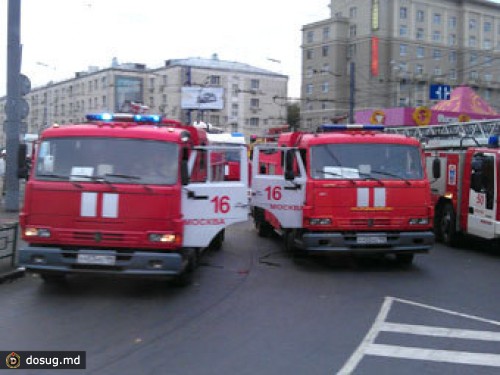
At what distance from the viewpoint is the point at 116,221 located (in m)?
8.18

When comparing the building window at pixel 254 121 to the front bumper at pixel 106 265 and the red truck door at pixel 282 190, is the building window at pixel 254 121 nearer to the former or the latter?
the red truck door at pixel 282 190

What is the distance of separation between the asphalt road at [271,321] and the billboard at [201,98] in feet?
151

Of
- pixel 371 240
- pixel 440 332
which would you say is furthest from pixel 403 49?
pixel 440 332

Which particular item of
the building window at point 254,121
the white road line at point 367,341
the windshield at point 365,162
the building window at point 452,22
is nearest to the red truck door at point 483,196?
the windshield at point 365,162

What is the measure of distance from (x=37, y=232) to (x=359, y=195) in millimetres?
5358

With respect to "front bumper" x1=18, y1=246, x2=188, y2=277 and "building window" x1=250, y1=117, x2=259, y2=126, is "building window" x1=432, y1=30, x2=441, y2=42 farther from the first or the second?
"front bumper" x1=18, y1=246, x2=188, y2=277

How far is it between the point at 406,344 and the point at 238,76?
85.3m

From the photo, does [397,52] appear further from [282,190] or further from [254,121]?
[282,190]

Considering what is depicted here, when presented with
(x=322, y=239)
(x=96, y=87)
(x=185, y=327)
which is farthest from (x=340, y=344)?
(x=96, y=87)

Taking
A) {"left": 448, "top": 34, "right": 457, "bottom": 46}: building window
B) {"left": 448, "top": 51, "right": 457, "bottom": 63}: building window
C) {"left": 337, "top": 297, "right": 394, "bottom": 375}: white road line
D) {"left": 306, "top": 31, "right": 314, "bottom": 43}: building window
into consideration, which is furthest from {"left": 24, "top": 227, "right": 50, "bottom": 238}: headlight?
{"left": 448, "top": 34, "right": 457, "bottom": 46}: building window

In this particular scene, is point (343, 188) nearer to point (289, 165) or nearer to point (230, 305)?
point (289, 165)

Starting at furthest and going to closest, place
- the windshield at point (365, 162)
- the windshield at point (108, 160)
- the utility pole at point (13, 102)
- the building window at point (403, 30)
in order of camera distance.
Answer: the building window at point (403, 30), the utility pole at point (13, 102), the windshield at point (365, 162), the windshield at point (108, 160)

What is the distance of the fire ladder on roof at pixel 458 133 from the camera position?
54.4ft

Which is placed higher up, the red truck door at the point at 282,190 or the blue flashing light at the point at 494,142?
the blue flashing light at the point at 494,142
